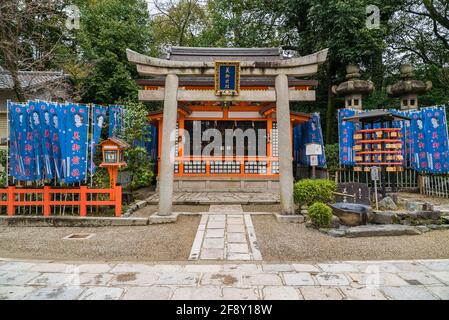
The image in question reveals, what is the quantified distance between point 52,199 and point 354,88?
47.1ft

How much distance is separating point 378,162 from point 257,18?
48.6 ft

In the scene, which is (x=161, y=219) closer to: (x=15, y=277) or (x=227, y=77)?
(x=15, y=277)

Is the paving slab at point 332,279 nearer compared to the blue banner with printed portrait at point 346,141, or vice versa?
the paving slab at point 332,279

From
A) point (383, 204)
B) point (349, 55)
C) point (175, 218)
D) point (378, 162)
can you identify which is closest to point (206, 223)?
point (175, 218)

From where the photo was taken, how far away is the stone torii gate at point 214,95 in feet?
24.8

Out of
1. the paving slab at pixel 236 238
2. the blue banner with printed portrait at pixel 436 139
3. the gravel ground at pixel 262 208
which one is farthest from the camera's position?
the blue banner with printed portrait at pixel 436 139

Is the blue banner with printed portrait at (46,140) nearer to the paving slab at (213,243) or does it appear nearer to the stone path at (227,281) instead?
the stone path at (227,281)

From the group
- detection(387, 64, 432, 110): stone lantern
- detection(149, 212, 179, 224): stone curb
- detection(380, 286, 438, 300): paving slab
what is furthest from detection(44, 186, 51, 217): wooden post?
detection(387, 64, 432, 110): stone lantern

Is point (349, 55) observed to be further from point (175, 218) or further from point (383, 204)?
point (175, 218)

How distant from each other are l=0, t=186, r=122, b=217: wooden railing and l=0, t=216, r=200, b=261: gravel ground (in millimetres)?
666

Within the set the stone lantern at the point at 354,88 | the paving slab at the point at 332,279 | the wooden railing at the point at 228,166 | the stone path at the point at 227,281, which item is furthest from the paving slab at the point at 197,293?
the stone lantern at the point at 354,88

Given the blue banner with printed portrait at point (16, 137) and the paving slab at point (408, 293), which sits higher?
the blue banner with printed portrait at point (16, 137)

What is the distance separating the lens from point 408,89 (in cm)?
1354

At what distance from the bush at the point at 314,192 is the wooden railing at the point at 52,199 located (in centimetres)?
517
